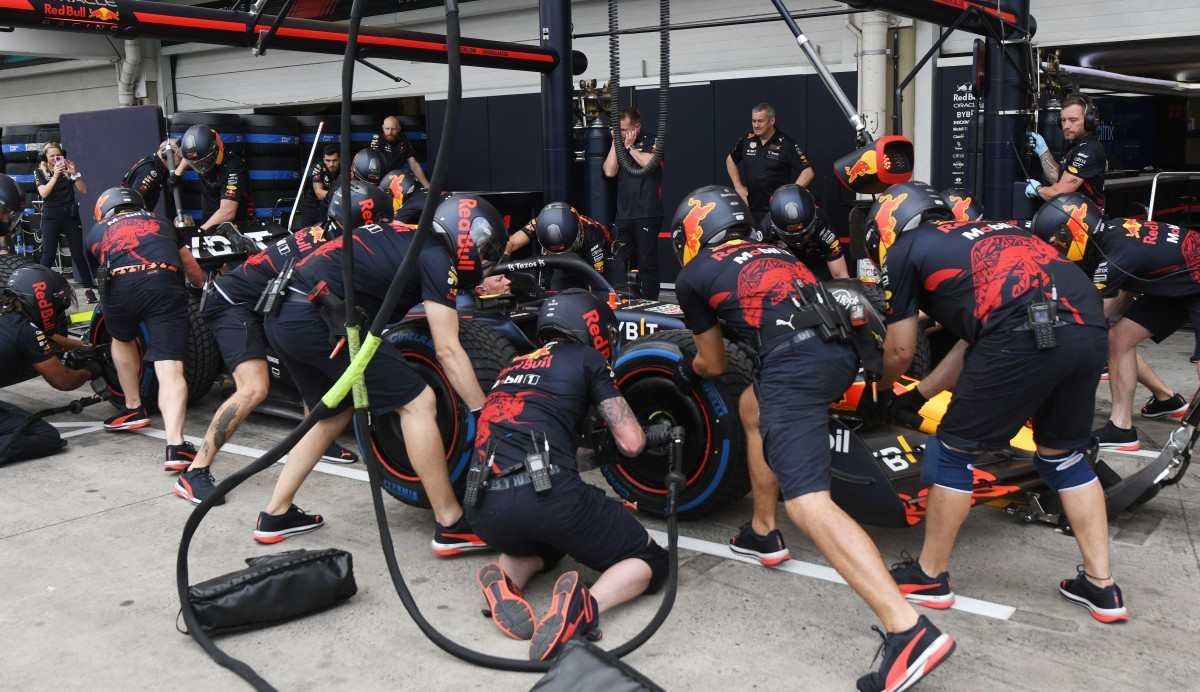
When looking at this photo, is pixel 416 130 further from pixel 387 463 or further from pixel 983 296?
pixel 983 296

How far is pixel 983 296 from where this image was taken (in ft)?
13.0

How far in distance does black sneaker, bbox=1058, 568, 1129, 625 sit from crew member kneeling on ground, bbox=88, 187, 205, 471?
4.61 m

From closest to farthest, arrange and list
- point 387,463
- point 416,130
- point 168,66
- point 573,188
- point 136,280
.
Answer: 1. point 387,463
2. point 136,280
3. point 573,188
4. point 416,130
5. point 168,66

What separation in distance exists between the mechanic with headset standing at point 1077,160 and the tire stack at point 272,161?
788cm

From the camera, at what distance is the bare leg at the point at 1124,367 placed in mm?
6156

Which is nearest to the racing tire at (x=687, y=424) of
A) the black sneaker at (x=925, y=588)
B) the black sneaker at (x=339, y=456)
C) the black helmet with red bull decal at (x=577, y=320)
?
the black helmet with red bull decal at (x=577, y=320)

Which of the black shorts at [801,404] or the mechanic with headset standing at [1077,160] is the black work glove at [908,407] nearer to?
the black shorts at [801,404]

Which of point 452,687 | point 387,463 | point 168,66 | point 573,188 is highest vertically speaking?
point 168,66

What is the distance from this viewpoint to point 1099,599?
391 centimetres

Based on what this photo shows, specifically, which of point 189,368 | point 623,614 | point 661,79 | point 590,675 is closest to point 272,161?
point 189,368

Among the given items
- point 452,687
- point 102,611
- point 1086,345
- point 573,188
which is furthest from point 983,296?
point 573,188

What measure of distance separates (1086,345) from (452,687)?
98.4 inches

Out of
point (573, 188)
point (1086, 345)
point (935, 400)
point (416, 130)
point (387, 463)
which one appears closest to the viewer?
point (1086, 345)

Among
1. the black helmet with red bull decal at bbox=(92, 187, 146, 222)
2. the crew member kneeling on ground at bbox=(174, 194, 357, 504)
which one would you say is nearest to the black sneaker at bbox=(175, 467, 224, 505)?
the crew member kneeling on ground at bbox=(174, 194, 357, 504)
